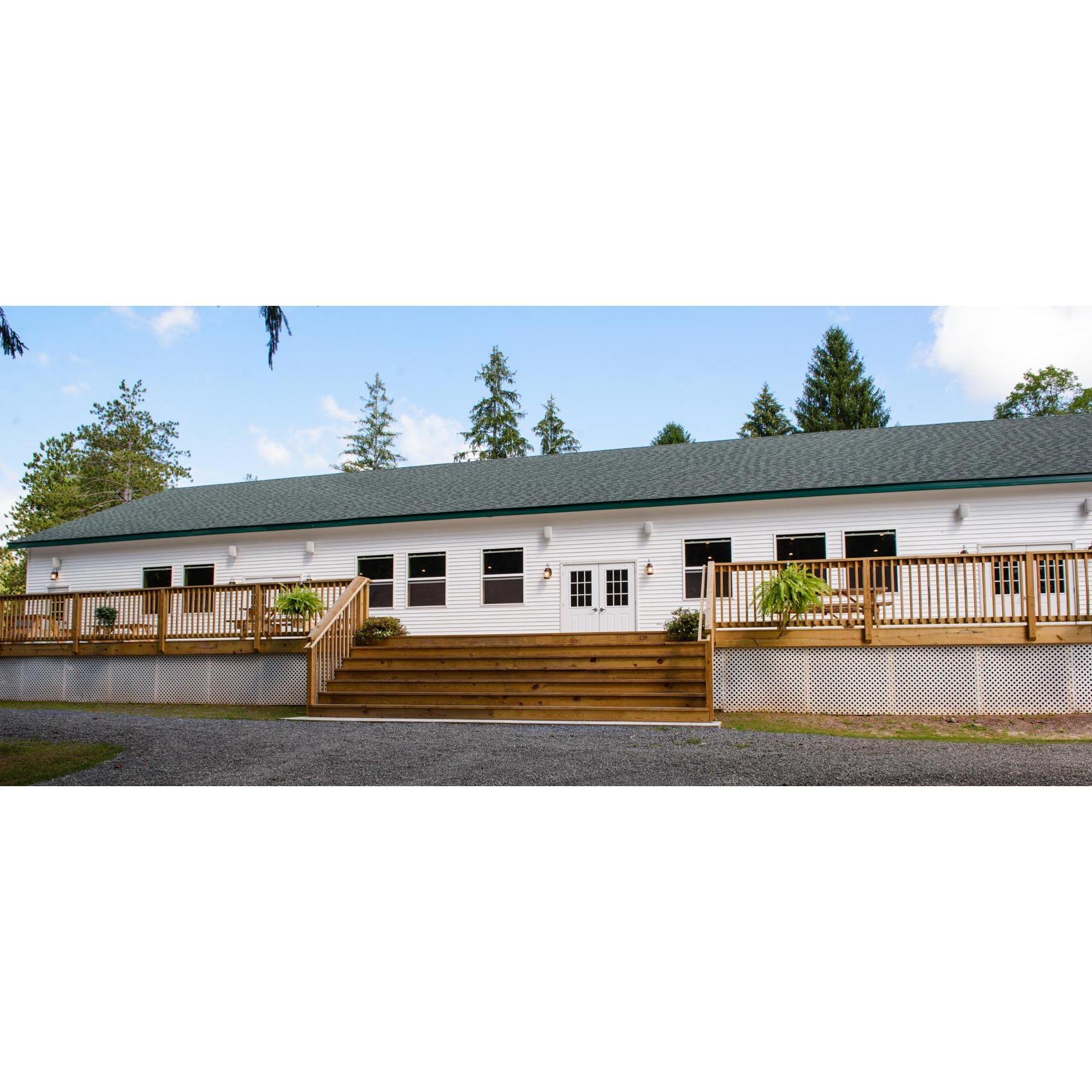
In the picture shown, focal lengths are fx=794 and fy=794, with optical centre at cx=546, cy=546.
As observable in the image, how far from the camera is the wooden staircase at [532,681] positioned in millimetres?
8836

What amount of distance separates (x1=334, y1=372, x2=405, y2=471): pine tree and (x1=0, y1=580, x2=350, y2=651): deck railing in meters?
23.0

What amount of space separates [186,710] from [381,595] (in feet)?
12.6

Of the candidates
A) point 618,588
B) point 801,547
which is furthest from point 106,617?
point 801,547

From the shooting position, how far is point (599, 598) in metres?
12.8

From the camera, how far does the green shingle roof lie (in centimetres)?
1185

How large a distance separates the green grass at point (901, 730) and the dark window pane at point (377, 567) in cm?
698

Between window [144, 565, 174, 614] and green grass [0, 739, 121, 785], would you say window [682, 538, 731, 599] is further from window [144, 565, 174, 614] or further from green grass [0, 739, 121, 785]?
window [144, 565, 174, 614]

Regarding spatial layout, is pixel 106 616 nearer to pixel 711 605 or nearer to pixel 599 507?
pixel 599 507

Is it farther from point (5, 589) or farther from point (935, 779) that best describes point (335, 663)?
point (5, 589)
